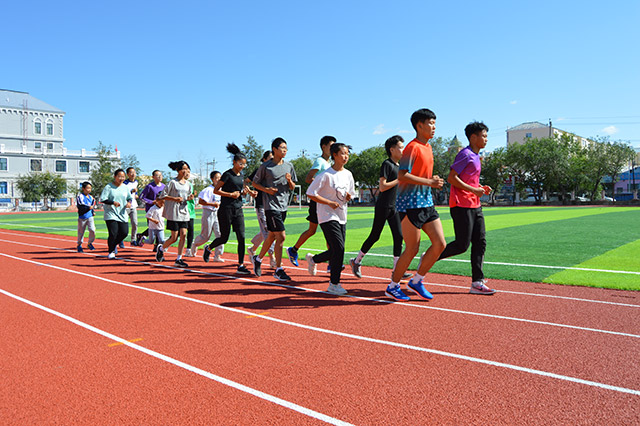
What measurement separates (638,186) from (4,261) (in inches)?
3968

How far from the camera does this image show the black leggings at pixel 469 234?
20.7ft

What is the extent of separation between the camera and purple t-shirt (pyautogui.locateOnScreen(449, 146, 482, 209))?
620 cm

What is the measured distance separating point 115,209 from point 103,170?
68.3m

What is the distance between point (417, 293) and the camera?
21.3 ft

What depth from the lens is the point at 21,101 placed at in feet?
260

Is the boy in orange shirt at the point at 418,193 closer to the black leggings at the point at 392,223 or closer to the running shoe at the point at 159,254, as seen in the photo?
the black leggings at the point at 392,223

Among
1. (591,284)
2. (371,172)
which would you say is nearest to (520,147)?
A: (371,172)

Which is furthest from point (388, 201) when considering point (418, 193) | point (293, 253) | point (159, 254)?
point (159, 254)

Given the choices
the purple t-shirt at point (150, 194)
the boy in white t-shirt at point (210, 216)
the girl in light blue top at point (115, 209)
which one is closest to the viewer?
the boy in white t-shirt at point (210, 216)

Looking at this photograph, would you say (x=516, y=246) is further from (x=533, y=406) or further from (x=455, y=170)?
(x=533, y=406)

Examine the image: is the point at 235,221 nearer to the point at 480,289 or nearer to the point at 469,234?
the point at 469,234

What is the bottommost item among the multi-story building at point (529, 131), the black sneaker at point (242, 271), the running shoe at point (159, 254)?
the black sneaker at point (242, 271)

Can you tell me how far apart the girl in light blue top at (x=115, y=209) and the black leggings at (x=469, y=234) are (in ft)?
25.3

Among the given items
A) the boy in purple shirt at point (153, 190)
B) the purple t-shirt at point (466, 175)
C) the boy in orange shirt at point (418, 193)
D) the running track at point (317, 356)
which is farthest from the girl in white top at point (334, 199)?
the boy in purple shirt at point (153, 190)
